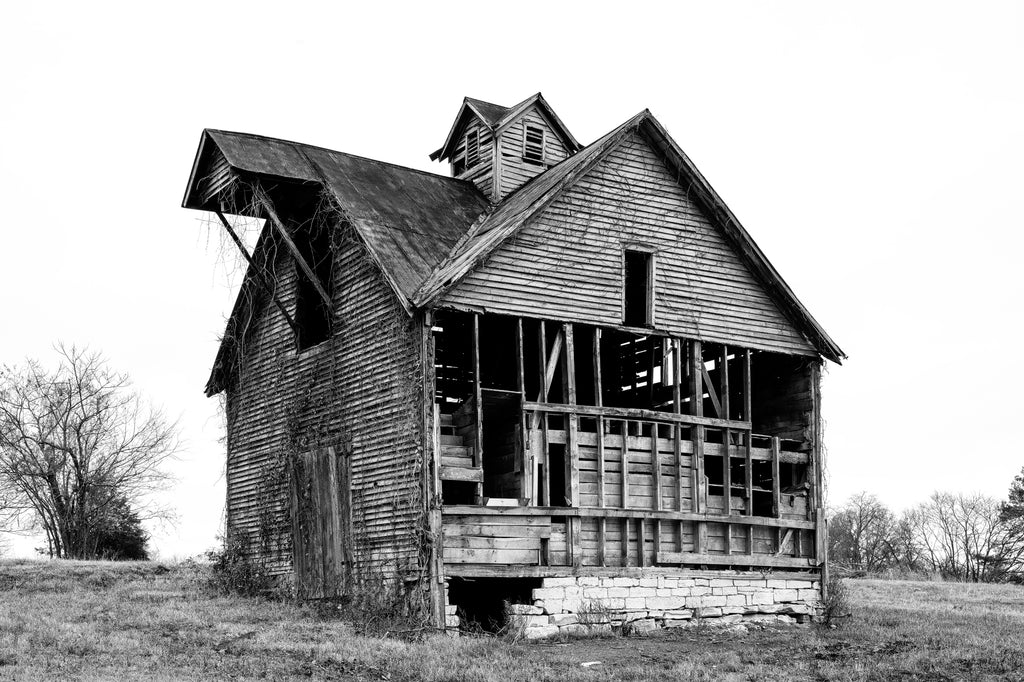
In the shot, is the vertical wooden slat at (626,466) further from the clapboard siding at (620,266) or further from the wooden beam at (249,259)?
the wooden beam at (249,259)

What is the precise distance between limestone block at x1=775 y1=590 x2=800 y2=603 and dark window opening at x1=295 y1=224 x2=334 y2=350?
10.5 meters

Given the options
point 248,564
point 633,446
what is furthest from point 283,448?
point 633,446

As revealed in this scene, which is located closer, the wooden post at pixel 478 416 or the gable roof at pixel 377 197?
the wooden post at pixel 478 416

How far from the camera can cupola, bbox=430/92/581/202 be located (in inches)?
1174

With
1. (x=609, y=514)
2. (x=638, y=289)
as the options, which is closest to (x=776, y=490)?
(x=609, y=514)

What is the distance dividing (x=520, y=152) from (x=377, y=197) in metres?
6.18

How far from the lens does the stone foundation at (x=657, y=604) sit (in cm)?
2153

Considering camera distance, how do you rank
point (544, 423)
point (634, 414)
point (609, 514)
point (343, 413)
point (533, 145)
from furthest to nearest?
1. point (533, 145)
2. point (343, 413)
3. point (634, 414)
4. point (609, 514)
5. point (544, 423)

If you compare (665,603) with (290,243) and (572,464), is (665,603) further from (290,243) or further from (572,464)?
(290,243)

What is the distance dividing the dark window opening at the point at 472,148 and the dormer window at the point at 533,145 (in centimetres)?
117

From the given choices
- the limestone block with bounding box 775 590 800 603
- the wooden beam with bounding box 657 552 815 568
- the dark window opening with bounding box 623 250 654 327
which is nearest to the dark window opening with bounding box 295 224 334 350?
the dark window opening with bounding box 623 250 654 327

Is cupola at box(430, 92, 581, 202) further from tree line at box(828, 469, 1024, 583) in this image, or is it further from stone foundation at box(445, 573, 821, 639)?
tree line at box(828, 469, 1024, 583)

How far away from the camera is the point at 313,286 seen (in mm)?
25125

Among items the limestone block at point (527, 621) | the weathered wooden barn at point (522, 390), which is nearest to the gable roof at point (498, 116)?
the weathered wooden barn at point (522, 390)
